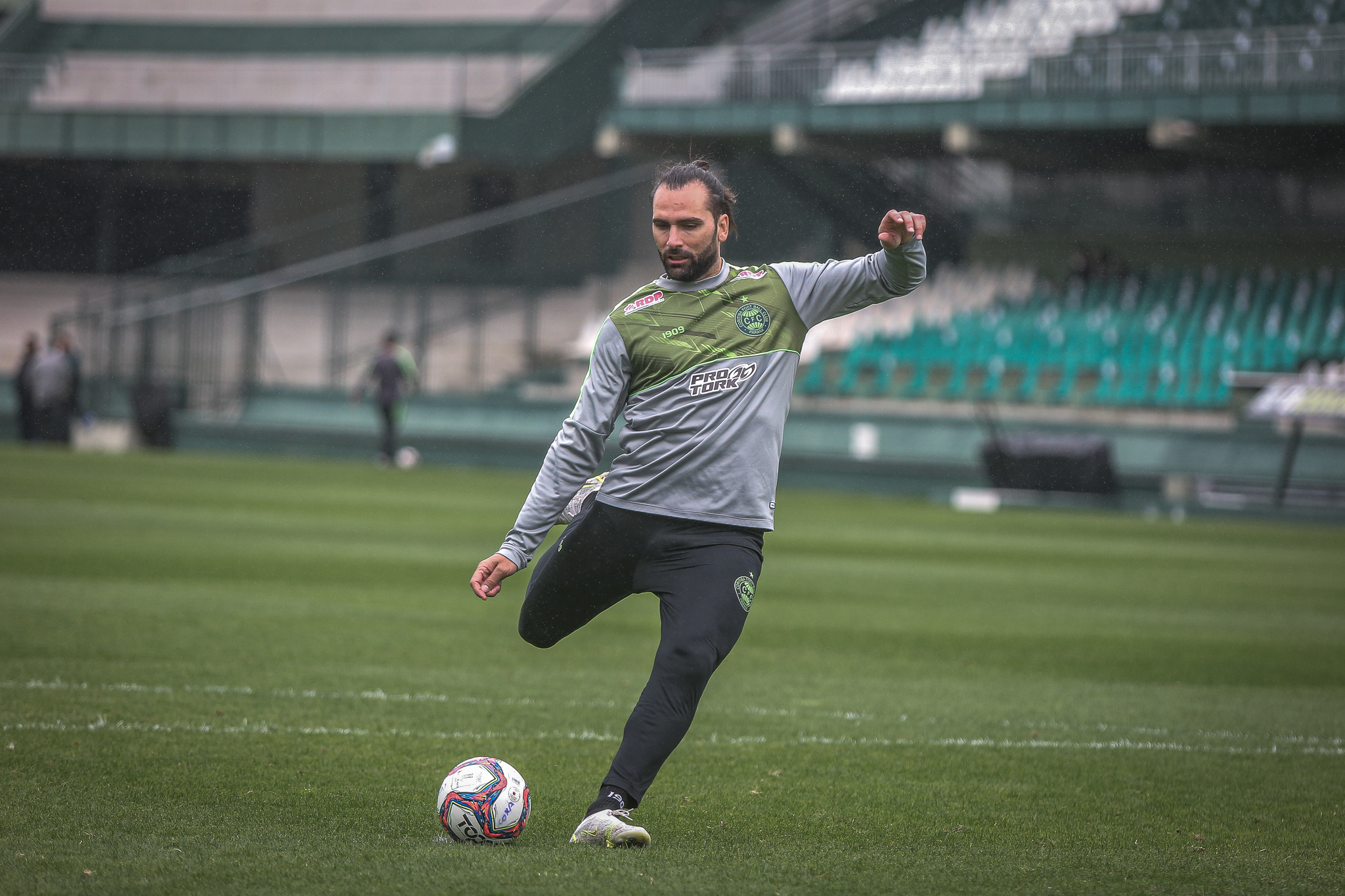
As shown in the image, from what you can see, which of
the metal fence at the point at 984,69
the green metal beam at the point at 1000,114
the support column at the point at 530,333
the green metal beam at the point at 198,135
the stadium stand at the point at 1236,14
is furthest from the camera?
the green metal beam at the point at 198,135

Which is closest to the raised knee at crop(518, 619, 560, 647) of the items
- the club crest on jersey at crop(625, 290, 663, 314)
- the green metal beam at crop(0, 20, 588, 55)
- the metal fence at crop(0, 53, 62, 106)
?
the club crest on jersey at crop(625, 290, 663, 314)

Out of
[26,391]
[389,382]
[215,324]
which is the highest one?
[215,324]

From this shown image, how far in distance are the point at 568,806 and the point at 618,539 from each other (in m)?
1.17

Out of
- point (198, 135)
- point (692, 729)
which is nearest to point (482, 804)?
point (692, 729)

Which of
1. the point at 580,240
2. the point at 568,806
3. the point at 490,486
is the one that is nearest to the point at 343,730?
the point at 568,806

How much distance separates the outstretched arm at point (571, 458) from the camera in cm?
467

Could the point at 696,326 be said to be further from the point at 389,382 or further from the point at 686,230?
the point at 389,382

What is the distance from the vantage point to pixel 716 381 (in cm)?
484

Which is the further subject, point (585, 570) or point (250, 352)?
point (250, 352)

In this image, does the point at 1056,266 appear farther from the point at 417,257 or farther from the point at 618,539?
the point at 618,539

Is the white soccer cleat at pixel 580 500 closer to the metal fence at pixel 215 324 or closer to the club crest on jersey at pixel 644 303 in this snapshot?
the club crest on jersey at pixel 644 303

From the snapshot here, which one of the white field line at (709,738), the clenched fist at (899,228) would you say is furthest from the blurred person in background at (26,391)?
the clenched fist at (899,228)

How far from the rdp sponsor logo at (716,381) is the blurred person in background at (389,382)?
2227 cm

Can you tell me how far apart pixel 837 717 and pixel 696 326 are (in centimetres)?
334
